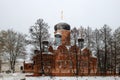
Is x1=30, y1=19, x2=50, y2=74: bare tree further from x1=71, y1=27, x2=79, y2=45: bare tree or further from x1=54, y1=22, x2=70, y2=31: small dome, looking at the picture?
x1=54, y1=22, x2=70, y2=31: small dome

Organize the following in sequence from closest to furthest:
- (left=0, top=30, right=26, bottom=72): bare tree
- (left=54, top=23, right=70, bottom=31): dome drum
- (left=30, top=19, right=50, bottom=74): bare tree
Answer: (left=30, top=19, right=50, bottom=74): bare tree, (left=0, top=30, right=26, bottom=72): bare tree, (left=54, top=23, right=70, bottom=31): dome drum

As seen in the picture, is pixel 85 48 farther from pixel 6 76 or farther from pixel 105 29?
pixel 6 76

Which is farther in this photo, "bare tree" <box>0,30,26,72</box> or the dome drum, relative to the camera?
the dome drum

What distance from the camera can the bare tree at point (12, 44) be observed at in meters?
50.7

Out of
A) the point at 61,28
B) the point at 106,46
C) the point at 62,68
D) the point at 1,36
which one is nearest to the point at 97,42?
the point at 106,46

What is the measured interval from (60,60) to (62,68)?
1847 millimetres

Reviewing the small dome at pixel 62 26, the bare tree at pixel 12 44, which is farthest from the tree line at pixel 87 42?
the small dome at pixel 62 26

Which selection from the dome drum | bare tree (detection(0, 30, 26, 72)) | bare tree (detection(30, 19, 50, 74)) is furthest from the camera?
the dome drum

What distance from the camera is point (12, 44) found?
5075 centimetres

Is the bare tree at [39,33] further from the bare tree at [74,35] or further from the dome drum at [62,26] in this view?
the dome drum at [62,26]

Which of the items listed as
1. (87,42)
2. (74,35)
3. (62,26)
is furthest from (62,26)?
(74,35)

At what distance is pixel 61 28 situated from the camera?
5781 centimetres

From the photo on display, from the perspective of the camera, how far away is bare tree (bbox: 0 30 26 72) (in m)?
50.7

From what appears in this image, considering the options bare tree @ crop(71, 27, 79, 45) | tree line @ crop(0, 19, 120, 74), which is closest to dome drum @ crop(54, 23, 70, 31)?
tree line @ crop(0, 19, 120, 74)
